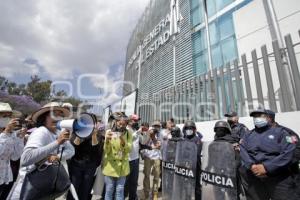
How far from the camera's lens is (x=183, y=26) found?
499 inches

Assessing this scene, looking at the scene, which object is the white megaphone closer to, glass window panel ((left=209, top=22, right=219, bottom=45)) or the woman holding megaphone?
the woman holding megaphone

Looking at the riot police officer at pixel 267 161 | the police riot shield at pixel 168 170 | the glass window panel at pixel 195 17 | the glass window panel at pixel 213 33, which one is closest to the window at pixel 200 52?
the glass window panel at pixel 213 33

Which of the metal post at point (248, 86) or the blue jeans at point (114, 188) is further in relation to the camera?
the metal post at point (248, 86)

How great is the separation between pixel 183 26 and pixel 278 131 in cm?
1120

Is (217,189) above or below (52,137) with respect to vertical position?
below

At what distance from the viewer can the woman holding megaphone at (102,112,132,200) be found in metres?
3.20

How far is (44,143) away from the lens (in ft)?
6.12

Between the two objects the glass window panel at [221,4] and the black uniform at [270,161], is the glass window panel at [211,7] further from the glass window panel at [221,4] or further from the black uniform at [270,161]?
the black uniform at [270,161]

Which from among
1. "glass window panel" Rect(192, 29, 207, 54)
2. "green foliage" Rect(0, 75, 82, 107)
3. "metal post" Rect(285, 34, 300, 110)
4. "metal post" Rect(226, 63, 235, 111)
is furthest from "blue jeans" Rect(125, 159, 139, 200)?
"green foliage" Rect(0, 75, 82, 107)

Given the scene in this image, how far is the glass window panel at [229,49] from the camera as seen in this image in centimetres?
915

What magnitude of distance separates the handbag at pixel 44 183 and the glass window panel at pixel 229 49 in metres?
8.95

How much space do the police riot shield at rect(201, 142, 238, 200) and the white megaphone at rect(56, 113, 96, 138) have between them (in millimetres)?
1861

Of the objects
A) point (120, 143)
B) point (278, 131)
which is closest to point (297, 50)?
point (278, 131)

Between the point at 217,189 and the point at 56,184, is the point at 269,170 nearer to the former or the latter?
the point at 217,189
